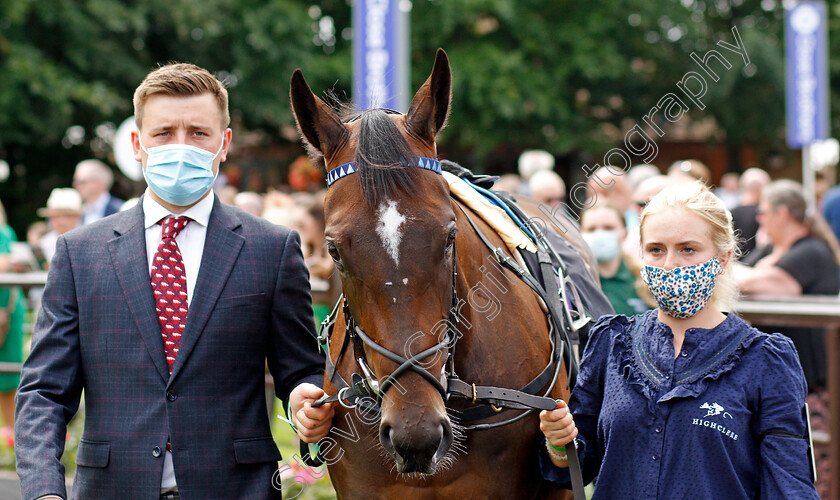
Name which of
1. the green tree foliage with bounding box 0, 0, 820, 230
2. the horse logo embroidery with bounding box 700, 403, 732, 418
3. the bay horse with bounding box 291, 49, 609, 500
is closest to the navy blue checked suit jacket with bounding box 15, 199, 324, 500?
the bay horse with bounding box 291, 49, 609, 500

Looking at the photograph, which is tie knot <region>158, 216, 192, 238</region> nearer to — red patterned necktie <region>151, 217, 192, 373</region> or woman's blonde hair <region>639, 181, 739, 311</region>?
red patterned necktie <region>151, 217, 192, 373</region>

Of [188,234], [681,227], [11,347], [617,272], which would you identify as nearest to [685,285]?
[681,227]

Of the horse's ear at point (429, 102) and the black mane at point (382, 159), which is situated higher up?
the horse's ear at point (429, 102)

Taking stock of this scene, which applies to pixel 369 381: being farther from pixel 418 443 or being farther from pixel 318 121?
pixel 318 121

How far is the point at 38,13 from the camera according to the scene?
52.2 ft

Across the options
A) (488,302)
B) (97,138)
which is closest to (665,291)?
(488,302)

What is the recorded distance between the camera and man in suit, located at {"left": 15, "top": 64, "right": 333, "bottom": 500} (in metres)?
2.64

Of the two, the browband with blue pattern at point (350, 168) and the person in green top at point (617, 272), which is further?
the person in green top at point (617, 272)

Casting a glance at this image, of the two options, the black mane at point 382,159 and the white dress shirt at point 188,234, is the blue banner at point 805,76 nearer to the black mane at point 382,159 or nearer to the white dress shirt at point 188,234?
the black mane at point 382,159

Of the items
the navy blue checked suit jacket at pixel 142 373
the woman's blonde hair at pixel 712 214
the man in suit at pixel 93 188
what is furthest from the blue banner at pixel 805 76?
the navy blue checked suit jacket at pixel 142 373

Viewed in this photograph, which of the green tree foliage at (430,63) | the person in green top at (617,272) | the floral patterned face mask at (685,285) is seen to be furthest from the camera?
the green tree foliage at (430,63)

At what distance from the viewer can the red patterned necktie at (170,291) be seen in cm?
272

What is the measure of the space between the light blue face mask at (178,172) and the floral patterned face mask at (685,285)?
56.6 inches

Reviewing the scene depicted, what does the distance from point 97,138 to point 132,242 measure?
59.9 ft
